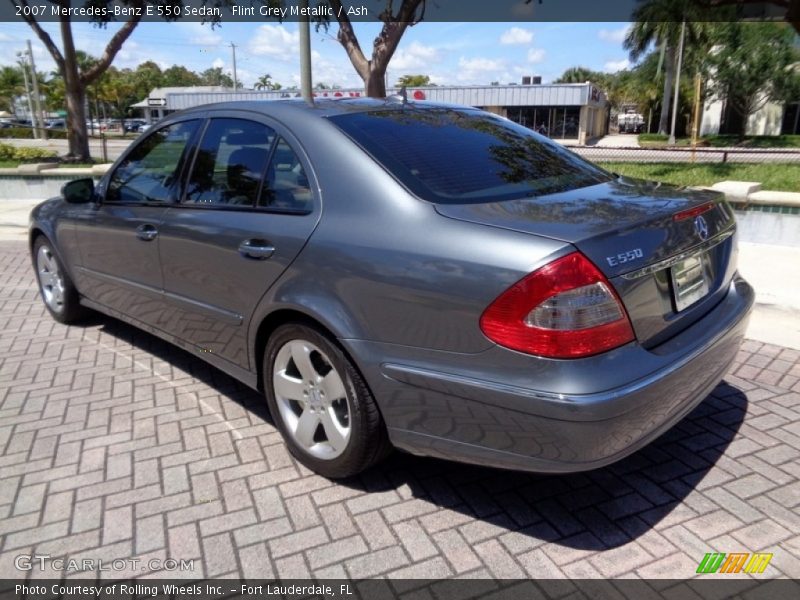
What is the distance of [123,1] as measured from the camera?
15820 mm

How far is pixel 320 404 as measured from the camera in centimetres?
286

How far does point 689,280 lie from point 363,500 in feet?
5.49

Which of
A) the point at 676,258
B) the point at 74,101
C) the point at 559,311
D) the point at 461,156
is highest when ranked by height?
the point at 74,101

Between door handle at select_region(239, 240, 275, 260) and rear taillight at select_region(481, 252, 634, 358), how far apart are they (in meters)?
1.18

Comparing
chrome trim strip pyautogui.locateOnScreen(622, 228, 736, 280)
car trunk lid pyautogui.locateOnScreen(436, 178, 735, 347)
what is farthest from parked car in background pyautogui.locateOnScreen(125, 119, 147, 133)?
chrome trim strip pyautogui.locateOnScreen(622, 228, 736, 280)

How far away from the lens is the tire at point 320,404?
8.66ft

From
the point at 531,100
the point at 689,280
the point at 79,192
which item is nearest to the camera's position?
the point at 689,280

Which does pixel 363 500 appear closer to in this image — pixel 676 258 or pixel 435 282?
pixel 435 282

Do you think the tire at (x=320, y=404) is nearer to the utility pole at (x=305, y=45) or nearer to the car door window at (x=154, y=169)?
the car door window at (x=154, y=169)

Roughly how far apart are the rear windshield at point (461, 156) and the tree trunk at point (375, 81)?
325 inches

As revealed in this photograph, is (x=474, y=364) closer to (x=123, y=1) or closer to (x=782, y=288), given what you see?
(x=782, y=288)

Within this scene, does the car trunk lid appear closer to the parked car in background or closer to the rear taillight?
the rear taillight

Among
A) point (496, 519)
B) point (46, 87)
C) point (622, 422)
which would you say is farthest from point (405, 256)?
point (46, 87)

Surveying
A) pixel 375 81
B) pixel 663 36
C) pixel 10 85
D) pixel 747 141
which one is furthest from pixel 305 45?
pixel 10 85
